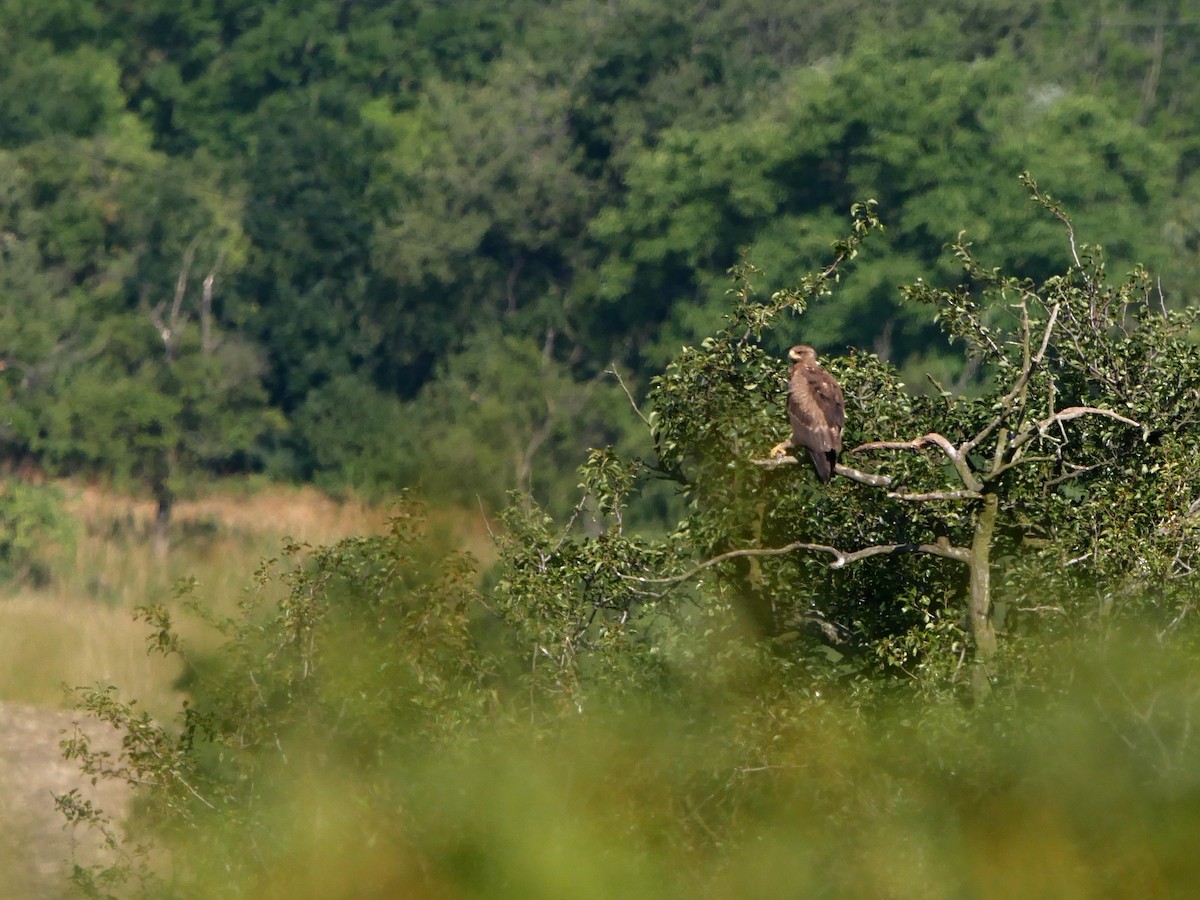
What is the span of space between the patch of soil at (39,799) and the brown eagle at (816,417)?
6641mm

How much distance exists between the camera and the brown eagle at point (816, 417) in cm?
1089

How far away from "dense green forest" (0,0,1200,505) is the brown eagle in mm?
22079

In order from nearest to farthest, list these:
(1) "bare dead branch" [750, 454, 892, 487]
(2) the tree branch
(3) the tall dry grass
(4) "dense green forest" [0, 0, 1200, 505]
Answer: (1) "bare dead branch" [750, 454, 892, 487], (2) the tree branch, (3) the tall dry grass, (4) "dense green forest" [0, 0, 1200, 505]

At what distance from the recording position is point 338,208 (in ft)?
146

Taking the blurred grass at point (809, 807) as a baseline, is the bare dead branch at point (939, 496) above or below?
above

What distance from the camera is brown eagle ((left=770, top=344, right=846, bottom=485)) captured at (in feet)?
35.7

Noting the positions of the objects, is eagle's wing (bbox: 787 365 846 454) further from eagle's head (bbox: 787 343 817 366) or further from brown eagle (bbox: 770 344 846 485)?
eagle's head (bbox: 787 343 817 366)

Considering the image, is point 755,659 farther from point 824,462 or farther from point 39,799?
point 39,799

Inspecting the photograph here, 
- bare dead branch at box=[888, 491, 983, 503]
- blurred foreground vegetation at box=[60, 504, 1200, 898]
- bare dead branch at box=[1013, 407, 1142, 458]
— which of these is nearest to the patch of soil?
blurred foreground vegetation at box=[60, 504, 1200, 898]

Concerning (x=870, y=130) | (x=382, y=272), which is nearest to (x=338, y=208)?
(x=382, y=272)

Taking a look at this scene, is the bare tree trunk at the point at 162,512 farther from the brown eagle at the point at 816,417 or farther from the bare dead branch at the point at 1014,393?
the bare dead branch at the point at 1014,393

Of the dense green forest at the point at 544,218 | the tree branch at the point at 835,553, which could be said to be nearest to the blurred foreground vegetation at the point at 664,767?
the tree branch at the point at 835,553

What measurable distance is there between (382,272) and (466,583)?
3210cm

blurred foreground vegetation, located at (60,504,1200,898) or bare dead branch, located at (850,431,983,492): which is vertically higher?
bare dead branch, located at (850,431,983,492)
